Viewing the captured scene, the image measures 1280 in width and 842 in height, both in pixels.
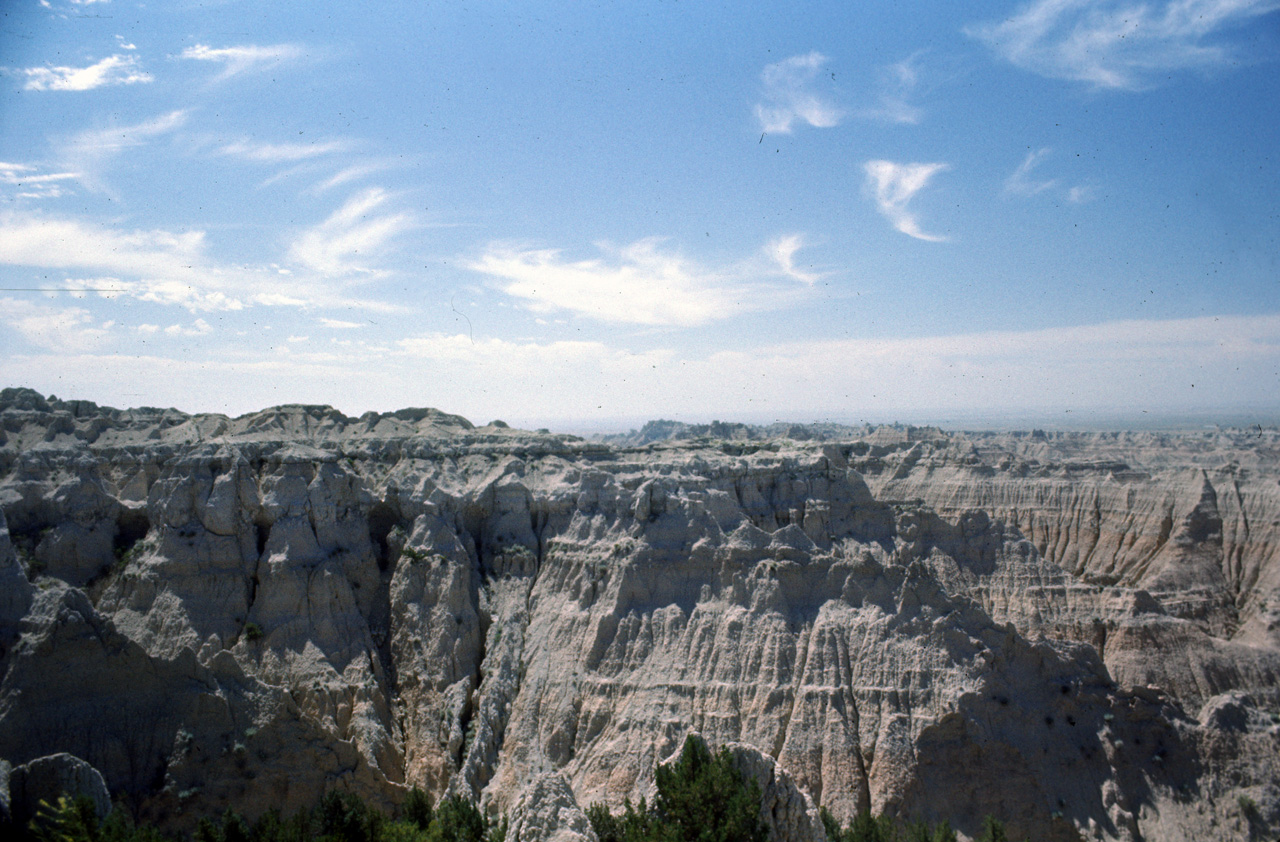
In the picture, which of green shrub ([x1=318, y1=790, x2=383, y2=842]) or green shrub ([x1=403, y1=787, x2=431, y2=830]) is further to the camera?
green shrub ([x1=403, y1=787, x2=431, y2=830])

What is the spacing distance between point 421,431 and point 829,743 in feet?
112

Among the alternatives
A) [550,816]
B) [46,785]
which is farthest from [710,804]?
[46,785]

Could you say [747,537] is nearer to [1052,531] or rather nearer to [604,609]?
[604,609]

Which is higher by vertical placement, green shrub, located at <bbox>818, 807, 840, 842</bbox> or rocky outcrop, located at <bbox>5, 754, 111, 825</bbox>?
rocky outcrop, located at <bbox>5, 754, 111, 825</bbox>

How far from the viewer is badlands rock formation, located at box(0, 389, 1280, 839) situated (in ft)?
97.7

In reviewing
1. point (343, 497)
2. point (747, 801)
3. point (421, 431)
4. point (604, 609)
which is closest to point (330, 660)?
point (343, 497)

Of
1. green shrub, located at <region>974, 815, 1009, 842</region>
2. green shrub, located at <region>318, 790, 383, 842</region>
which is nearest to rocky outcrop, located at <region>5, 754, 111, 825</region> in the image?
green shrub, located at <region>318, 790, 383, 842</region>

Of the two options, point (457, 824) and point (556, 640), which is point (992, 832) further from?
point (556, 640)

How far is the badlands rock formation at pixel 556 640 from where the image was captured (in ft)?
97.7

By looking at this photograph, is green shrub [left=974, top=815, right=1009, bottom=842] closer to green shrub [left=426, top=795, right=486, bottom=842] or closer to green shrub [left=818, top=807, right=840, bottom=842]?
green shrub [left=818, top=807, right=840, bottom=842]

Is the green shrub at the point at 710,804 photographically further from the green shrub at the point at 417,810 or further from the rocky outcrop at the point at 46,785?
the rocky outcrop at the point at 46,785

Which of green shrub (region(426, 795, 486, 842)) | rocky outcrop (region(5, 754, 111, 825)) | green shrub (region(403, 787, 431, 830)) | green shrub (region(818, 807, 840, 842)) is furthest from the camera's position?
green shrub (region(403, 787, 431, 830))

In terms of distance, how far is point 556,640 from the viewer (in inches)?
1518

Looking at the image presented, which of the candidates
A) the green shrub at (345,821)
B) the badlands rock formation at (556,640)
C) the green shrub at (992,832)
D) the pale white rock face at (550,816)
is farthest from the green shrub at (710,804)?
the green shrub at (345,821)
